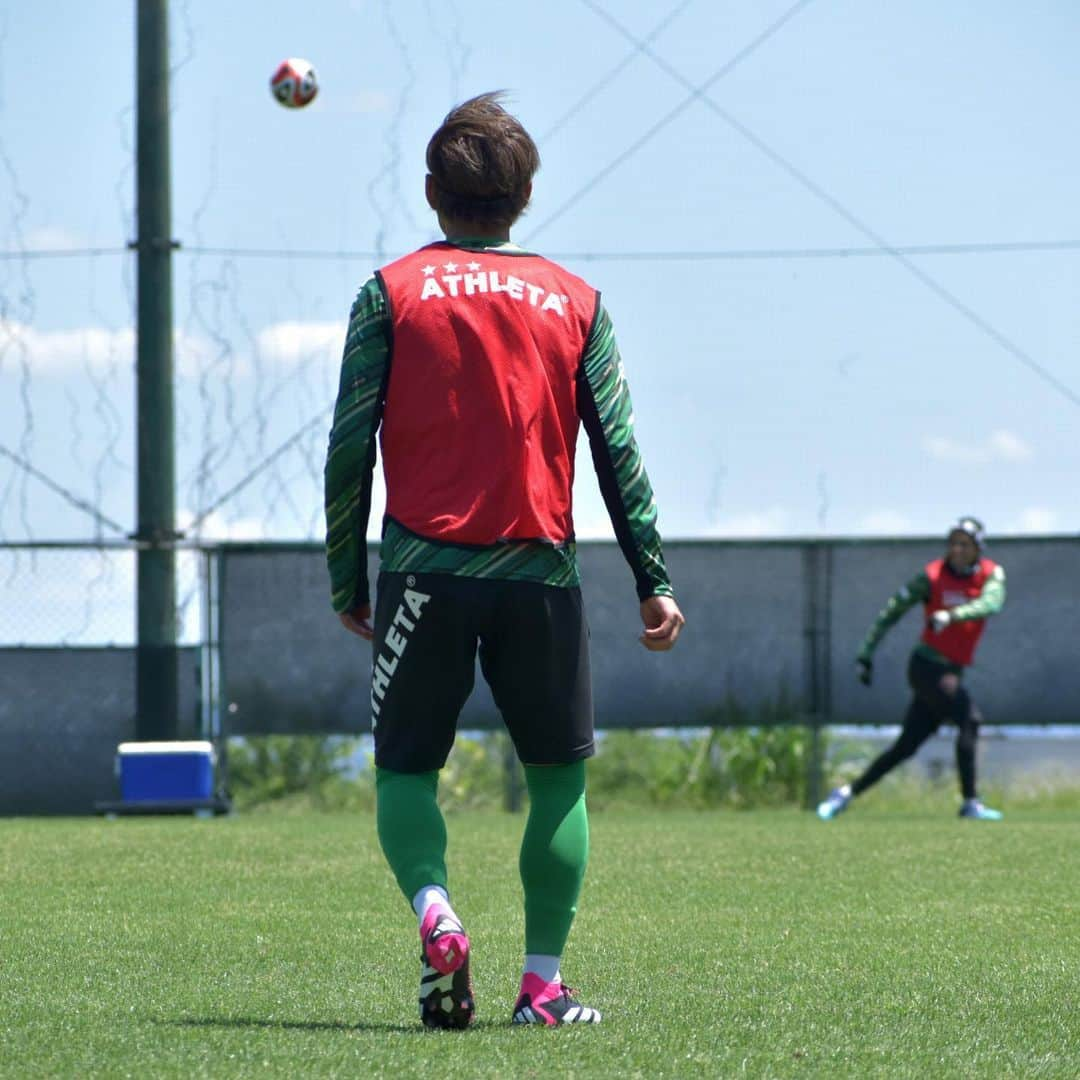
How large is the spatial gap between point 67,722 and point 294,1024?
10051 millimetres

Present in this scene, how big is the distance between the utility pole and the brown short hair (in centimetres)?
988

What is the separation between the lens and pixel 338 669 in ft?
46.2

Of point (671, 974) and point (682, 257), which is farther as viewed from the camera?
point (682, 257)

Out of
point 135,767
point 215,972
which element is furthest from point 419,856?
point 135,767

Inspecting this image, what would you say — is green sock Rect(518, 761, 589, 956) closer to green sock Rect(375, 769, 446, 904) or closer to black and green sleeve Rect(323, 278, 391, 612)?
green sock Rect(375, 769, 446, 904)

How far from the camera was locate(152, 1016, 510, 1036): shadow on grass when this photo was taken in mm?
4211

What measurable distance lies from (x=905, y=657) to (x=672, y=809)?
208 cm

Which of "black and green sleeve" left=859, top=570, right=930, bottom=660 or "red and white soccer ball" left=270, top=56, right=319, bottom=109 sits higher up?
"red and white soccer ball" left=270, top=56, right=319, bottom=109

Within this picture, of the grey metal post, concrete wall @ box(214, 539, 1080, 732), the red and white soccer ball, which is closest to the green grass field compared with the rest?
concrete wall @ box(214, 539, 1080, 732)

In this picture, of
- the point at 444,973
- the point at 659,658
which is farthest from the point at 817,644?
the point at 444,973

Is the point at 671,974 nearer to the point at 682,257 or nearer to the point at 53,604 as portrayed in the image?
the point at 53,604

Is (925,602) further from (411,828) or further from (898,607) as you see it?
(411,828)

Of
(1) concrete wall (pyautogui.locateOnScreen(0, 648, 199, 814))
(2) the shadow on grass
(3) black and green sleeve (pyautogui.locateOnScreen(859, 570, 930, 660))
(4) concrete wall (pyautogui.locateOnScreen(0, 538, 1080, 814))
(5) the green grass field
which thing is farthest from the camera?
(4) concrete wall (pyautogui.locateOnScreen(0, 538, 1080, 814))

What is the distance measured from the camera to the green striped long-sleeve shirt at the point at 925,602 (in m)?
12.9
